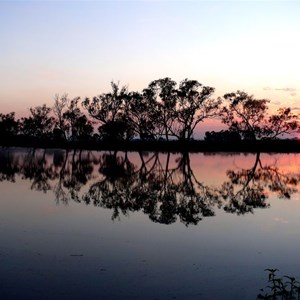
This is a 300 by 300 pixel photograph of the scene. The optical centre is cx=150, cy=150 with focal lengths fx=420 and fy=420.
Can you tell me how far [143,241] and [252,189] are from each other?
11987 mm

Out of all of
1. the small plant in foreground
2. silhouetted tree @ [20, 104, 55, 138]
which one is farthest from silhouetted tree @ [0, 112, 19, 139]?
the small plant in foreground

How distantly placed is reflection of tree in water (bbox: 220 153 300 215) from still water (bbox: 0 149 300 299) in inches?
3.7

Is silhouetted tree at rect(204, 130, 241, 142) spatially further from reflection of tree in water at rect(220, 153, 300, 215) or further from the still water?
the still water

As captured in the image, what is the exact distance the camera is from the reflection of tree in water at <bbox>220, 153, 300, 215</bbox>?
16.4 meters

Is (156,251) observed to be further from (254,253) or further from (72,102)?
(72,102)

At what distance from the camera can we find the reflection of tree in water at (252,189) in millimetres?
16391

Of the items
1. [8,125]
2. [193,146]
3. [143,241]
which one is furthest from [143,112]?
[143,241]

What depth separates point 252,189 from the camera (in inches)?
834

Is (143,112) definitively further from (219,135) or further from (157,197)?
(157,197)

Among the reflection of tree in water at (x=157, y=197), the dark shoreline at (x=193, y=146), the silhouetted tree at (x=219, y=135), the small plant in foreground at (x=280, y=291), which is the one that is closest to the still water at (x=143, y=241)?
the reflection of tree in water at (x=157, y=197)

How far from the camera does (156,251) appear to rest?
31.3 ft

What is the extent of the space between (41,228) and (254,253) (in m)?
5.73

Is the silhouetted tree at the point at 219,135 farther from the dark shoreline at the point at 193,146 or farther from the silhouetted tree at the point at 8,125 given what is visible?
the silhouetted tree at the point at 8,125

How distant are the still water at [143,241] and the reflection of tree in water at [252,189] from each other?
95 mm
